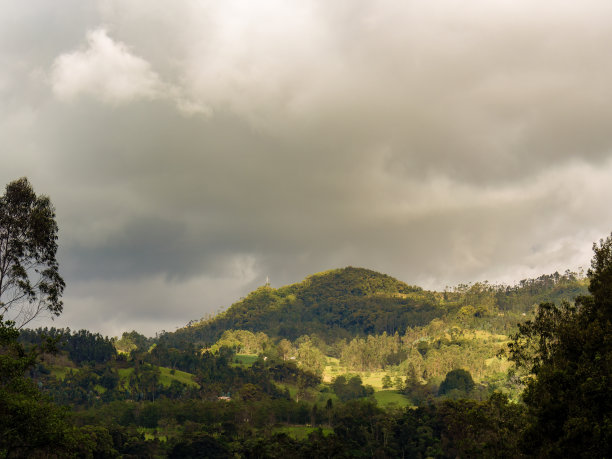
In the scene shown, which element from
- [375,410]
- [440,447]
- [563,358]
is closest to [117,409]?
[375,410]

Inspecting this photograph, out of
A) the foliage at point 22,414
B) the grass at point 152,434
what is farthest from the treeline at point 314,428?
the foliage at point 22,414

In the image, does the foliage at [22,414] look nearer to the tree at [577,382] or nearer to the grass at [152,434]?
the tree at [577,382]

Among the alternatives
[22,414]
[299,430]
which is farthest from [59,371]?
[22,414]

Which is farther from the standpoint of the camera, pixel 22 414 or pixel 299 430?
pixel 299 430

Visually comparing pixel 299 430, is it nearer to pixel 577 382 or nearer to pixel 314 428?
pixel 314 428

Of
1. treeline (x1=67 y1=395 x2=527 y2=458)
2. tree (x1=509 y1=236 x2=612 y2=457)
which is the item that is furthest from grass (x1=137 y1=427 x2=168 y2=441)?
tree (x1=509 y1=236 x2=612 y2=457)

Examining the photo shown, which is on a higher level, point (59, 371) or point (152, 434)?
point (59, 371)

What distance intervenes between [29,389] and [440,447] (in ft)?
278

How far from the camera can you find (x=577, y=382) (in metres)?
35.6

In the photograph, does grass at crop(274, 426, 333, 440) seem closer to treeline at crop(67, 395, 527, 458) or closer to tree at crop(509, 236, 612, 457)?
treeline at crop(67, 395, 527, 458)

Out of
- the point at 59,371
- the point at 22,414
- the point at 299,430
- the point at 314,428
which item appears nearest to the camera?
the point at 22,414

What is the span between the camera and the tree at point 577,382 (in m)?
33.4

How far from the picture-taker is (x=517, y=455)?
51188 mm

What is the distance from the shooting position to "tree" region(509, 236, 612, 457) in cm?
3341
